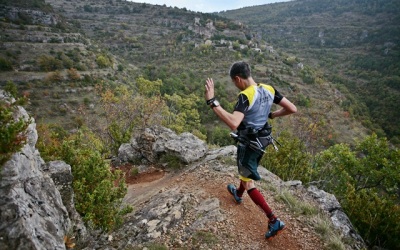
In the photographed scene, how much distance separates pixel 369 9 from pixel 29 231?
173 m

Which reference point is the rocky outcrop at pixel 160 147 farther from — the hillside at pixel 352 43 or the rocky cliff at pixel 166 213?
the hillside at pixel 352 43

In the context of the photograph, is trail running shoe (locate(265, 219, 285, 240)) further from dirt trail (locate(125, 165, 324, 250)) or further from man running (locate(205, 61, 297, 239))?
dirt trail (locate(125, 165, 324, 250))

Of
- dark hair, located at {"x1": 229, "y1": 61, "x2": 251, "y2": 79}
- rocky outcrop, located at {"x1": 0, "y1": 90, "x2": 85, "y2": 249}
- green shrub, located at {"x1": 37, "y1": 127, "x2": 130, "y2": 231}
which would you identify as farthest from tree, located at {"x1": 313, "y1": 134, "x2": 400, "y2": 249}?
rocky outcrop, located at {"x1": 0, "y1": 90, "x2": 85, "y2": 249}

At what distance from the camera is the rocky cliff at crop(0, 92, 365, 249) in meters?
2.79

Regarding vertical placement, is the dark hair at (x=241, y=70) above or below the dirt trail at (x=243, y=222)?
above

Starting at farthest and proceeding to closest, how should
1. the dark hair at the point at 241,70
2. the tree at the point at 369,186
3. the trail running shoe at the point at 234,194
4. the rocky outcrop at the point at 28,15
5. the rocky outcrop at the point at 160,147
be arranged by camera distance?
1. the rocky outcrop at the point at 28,15
2. the rocky outcrop at the point at 160,147
3. the tree at the point at 369,186
4. the trail running shoe at the point at 234,194
5. the dark hair at the point at 241,70

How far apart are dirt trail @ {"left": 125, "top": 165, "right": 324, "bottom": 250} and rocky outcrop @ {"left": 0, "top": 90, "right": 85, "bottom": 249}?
87.5 inches

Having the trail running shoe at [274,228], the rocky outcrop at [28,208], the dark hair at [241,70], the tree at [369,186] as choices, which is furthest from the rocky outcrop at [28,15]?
the trail running shoe at [274,228]

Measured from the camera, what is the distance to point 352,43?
115 m

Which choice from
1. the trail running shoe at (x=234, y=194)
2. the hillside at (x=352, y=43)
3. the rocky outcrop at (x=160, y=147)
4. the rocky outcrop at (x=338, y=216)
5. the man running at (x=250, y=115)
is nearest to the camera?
the man running at (x=250, y=115)

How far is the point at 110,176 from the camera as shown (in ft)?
17.3

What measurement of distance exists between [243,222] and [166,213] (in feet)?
4.73

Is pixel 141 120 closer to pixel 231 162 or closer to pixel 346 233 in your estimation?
pixel 231 162

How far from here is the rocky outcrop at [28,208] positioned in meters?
2.57
